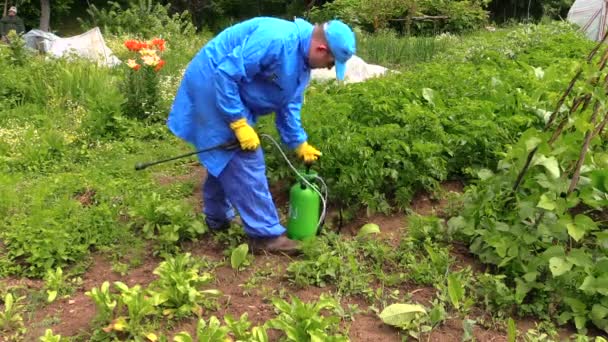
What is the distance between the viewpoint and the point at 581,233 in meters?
2.86

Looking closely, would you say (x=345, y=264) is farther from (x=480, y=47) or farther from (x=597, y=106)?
(x=480, y=47)

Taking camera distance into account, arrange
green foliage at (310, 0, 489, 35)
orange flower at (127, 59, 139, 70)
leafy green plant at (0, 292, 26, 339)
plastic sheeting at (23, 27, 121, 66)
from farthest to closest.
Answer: green foliage at (310, 0, 489, 35) < plastic sheeting at (23, 27, 121, 66) < orange flower at (127, 59, 139, 70) < leafy green plant at (0, 292, 26, 339)

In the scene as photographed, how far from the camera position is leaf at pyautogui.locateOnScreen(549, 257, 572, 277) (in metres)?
2.88

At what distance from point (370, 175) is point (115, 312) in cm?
191

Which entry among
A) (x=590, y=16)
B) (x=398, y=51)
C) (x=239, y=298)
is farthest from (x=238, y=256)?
(x=590, y=16)

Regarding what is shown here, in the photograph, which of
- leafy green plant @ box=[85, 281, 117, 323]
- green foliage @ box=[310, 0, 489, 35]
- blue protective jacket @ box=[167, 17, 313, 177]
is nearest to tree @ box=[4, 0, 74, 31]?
green foliage @ box=[310, 0, 489, 35]

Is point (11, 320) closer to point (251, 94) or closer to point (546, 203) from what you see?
point (251, 94)

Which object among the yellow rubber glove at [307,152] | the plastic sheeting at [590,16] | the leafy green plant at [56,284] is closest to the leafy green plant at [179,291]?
the leafy green plant at [56,284]

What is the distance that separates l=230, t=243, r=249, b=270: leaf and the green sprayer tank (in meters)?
0.38

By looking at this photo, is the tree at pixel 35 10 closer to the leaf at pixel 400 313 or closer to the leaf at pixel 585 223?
the leaf at pixel 400 313

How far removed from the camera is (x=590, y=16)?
15.1 meters

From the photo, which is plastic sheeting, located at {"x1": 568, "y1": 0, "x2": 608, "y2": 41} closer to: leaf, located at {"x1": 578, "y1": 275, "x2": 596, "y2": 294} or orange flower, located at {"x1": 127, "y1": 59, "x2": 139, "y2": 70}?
orange flower, located at {"x1": 127, "y1": 59, "x2": 139, "y2": 70}

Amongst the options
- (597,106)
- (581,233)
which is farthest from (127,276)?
(597,106)

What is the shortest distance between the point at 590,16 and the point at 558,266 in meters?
14.5
